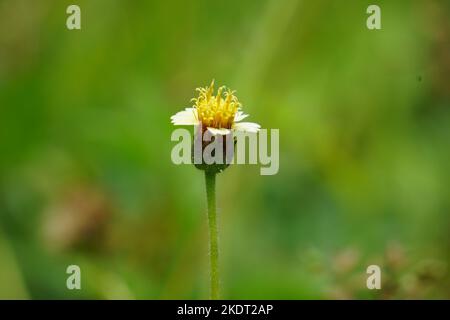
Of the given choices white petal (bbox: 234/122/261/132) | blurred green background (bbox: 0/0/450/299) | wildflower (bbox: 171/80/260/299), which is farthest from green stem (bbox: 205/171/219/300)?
blurred green background (bbox: 0/0/450/299)

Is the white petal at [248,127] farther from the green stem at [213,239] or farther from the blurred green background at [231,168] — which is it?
the blurred green background at [231,168]

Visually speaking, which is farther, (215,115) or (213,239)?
(215,115)

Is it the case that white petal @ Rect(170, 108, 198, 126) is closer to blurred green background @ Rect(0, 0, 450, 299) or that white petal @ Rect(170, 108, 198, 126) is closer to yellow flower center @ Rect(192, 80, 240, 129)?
yellow flower center @ Rect(192, 80, 240, 129)

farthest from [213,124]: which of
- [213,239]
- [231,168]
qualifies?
[231,168]

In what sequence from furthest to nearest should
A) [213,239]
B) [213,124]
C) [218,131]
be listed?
1. [213,124]
2. [218,131]
3. [213,239]

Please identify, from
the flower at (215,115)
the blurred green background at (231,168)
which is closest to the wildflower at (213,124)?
the flower at (215,115)

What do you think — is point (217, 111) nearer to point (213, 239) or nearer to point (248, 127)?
point (248, 127)

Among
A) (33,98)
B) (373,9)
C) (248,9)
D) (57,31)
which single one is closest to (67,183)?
(33,98)

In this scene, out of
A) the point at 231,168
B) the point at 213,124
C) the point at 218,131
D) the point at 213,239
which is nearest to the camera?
the point at 213,239

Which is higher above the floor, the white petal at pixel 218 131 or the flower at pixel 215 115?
the flower at pixel 215 115
